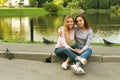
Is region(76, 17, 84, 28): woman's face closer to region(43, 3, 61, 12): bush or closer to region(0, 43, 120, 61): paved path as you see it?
region(0, 43, 120, 61): paved path

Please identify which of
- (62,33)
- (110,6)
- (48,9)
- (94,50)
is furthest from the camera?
(110,6)

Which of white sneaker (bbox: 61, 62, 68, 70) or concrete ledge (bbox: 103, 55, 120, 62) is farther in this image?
concrete ledge (bbox: 103, 55, 120, 62)

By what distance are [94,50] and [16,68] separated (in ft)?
8.83

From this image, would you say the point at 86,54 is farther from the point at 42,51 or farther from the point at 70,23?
the point at 42,51

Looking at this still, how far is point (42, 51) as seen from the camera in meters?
10.4

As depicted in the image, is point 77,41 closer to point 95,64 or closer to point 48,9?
point 95,64

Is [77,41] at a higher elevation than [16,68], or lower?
higher

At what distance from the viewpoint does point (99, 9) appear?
308 feet

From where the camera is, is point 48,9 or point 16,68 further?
point 48,9

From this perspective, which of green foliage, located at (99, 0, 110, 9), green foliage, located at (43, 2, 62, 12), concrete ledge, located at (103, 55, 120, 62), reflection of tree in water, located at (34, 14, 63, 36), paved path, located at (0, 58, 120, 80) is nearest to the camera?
paved path, located at (0, 58, 120, 80)

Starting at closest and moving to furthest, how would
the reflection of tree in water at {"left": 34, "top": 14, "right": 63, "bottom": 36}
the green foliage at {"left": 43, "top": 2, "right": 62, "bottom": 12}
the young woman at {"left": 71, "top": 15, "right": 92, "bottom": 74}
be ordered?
the young woman at {"left": 71, "top": 15, "right": 92, "bottom": 74} → the reflection of tree in water at {"left": 34, "top": 14, "right": 63, "bottom": 36} → the green foliage at {"left": 43, "top": 2, "right": 62, "bottom": 12}

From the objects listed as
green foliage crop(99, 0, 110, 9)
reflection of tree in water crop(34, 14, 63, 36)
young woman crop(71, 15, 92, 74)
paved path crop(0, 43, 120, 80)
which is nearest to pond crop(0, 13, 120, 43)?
reflection of tree in water crop(34, 14, 63, 36)

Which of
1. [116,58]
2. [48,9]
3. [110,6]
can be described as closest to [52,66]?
Result: [116,58]

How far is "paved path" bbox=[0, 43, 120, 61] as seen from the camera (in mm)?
9625
